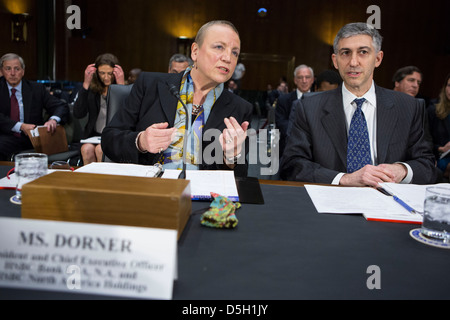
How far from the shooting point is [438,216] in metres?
0.89

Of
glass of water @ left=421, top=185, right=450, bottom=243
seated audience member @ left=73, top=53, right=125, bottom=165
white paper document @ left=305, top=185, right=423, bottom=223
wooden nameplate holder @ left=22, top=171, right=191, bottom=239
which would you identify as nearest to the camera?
wooden nameplate holder @ left=22, top=171, right=191, bottom=239

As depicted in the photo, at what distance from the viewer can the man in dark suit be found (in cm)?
179

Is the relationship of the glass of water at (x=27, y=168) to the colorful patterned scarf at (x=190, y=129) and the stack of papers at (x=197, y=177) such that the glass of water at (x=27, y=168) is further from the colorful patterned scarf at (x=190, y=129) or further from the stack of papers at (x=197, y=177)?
the colorful patterned scarf at (x=190, y=129)

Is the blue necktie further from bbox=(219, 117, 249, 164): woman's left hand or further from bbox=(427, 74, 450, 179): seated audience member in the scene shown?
bbox=(427, 74, 450, 179): seated audience member

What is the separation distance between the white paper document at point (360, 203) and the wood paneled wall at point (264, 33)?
9.77m

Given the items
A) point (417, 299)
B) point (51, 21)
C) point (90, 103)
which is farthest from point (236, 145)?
point (51, 21)

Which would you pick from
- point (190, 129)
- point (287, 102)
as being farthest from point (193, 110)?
point (287, 102)

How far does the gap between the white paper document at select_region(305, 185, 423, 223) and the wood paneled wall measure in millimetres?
9773

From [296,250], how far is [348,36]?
139cm

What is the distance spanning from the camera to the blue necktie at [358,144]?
178 cm

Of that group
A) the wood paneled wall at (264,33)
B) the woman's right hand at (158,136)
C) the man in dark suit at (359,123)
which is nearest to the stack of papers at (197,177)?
the woman's right hand at (158,136)

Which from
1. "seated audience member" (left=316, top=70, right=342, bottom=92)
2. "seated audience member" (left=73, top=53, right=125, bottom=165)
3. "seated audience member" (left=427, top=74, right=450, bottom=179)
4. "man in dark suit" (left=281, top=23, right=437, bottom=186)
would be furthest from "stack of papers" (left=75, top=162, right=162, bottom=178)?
"seated audience member" (left=427, top=74, right=450, bottom=179)

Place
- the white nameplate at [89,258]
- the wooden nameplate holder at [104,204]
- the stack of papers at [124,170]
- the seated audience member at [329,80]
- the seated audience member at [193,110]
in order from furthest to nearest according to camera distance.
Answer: the seated audience member at [329,80] → the seated audience member at [193,110] → the stack of papers at [124,170] → the wooden nameplate holder at [104,204] → the white nameplate at [89,258]

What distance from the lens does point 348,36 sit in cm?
188
